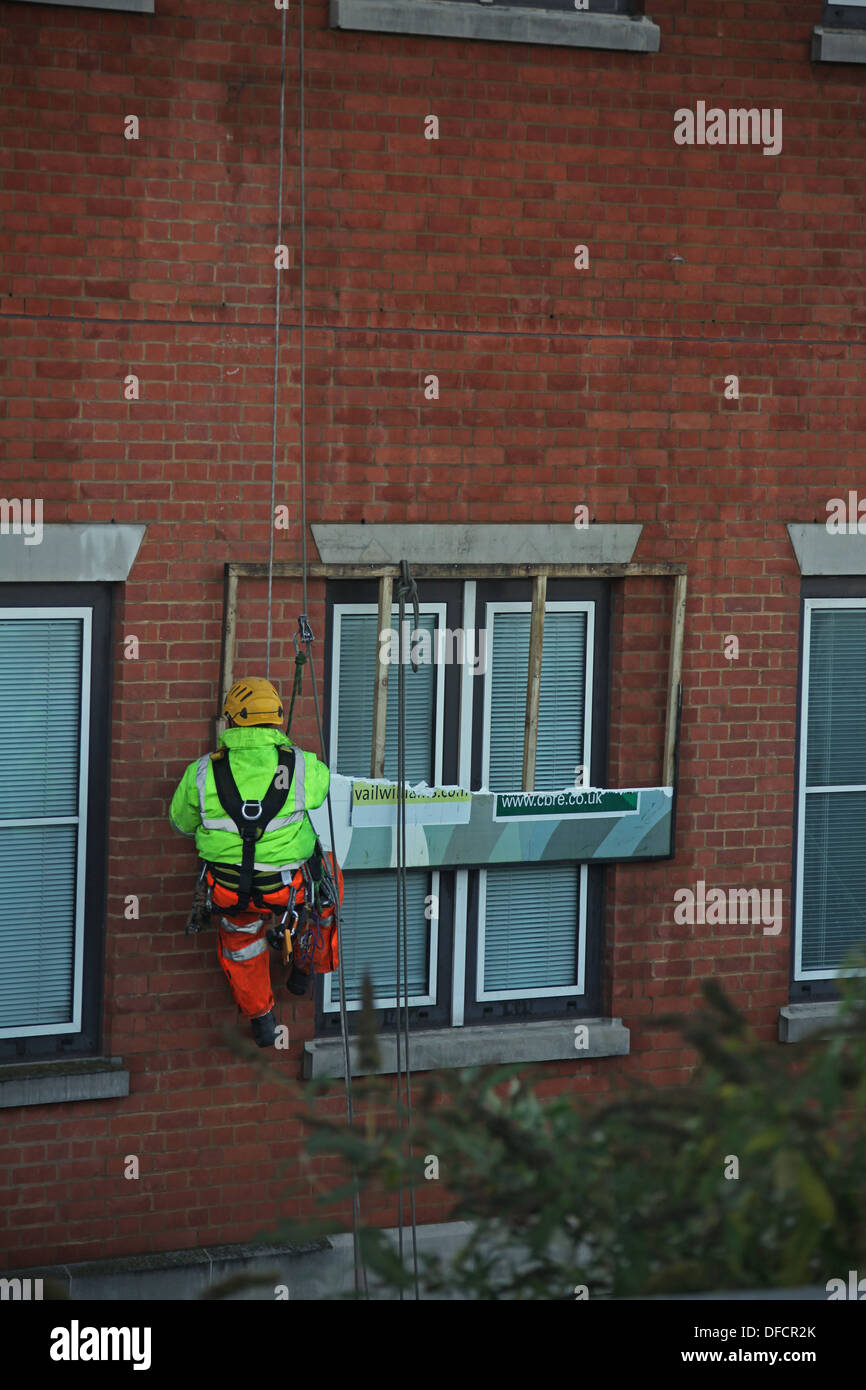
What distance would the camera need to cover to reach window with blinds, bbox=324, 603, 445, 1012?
808 cm

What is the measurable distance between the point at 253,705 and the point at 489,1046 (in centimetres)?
219

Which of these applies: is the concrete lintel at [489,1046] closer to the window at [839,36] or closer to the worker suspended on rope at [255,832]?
the worker suspended on rope at [255,832]

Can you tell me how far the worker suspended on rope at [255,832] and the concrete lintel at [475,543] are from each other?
79cm

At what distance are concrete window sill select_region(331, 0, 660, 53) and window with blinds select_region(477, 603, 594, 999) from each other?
2.53 metres

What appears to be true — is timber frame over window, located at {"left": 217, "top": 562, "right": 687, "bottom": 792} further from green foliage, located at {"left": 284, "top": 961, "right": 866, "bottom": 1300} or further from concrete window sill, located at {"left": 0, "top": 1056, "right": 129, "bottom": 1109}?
green foliage, located at {"left": 284, "top": 961, "right": 866, "bottom": 1300}

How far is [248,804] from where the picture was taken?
23.5ft

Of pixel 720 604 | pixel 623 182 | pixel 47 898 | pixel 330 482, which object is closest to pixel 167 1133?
pixel 47 898

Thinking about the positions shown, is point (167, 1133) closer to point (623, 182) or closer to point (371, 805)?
point (371, 805)

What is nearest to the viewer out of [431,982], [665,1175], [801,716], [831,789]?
[665,1175]

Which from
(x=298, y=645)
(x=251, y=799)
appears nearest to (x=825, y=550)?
(x=298, y=645)

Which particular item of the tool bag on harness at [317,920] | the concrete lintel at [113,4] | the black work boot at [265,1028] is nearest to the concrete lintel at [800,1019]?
the tool bag on harness at [317,920]

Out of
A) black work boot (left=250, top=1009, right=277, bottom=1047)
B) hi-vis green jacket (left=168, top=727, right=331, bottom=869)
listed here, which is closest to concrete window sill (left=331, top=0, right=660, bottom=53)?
hi-vis green jacket (left=168, top=727, right=331, bottom=869)

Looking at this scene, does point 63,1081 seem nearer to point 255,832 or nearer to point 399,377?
point 255,832

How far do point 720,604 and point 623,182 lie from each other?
2015mm
